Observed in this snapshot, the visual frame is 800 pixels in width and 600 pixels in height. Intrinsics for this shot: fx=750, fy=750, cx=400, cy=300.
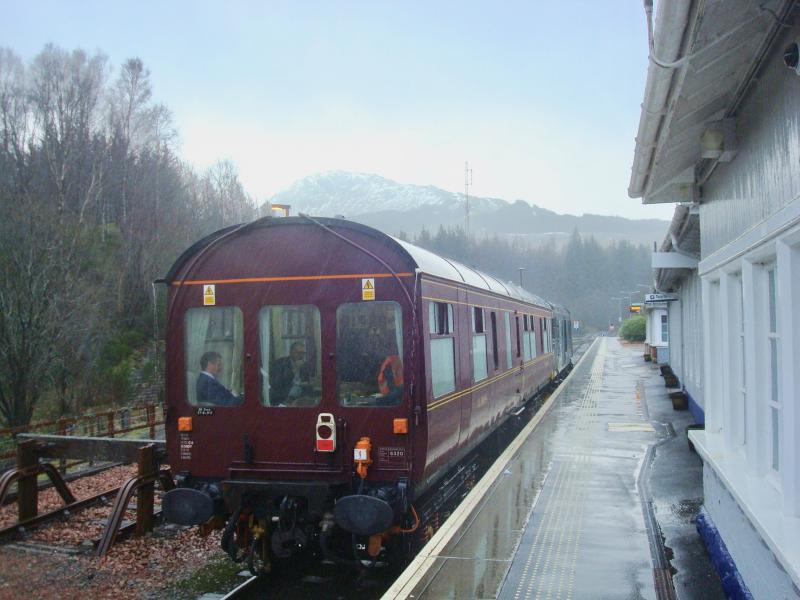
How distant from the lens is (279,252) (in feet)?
22.9

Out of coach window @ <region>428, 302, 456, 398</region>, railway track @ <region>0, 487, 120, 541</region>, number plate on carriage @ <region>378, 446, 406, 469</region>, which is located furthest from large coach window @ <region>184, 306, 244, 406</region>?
railway track @ <region>0, 487, 120, 541</region>

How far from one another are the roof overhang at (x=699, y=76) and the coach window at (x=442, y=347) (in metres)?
2.21

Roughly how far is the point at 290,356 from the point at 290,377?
19 cm

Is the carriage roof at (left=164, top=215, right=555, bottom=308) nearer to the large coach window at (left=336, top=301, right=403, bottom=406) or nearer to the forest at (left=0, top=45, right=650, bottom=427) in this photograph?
the large coach window at (left=336, top=301, right=403, bottom=406)

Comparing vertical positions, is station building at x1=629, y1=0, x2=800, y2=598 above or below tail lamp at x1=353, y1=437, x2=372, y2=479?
above

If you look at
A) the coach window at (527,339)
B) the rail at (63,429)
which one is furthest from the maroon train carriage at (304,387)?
the coach window at (527,339)

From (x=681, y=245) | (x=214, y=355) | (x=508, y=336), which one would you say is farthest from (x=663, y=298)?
(x=214, y=355)

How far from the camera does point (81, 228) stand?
85.1 ft

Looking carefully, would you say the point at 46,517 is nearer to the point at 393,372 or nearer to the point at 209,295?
the point at 209,295

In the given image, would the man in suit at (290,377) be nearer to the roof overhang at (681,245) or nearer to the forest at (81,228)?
the roof overhang at (681,245)

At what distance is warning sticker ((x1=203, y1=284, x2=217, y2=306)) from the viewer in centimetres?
707

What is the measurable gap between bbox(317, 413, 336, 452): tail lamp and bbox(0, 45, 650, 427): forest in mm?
11016

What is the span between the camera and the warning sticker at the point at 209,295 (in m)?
7.07

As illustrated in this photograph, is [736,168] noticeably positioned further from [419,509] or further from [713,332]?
[419,509]
